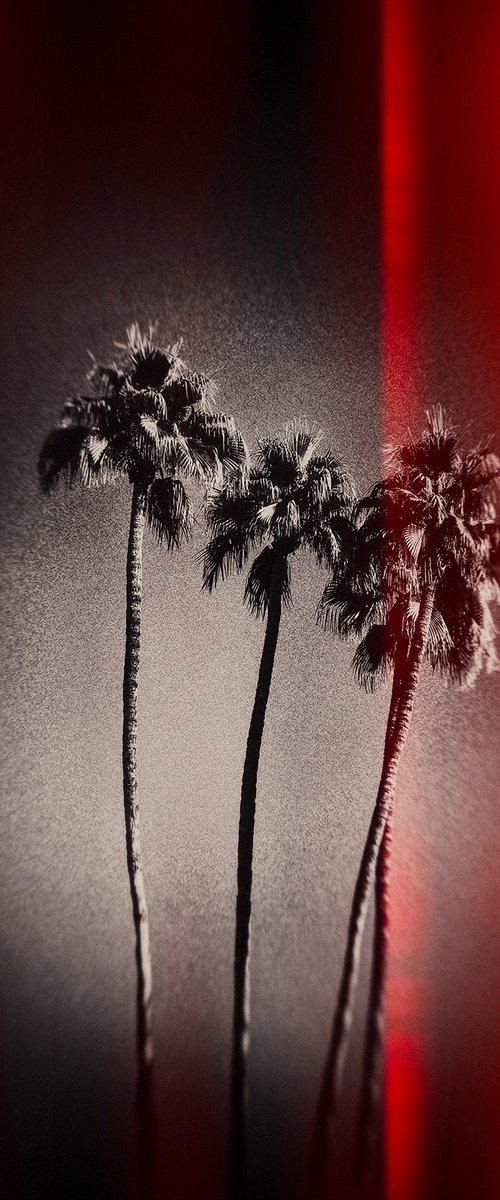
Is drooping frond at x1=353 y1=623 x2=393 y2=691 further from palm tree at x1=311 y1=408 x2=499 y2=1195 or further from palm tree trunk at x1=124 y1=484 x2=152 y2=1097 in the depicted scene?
palm tree trunk at x1=124 y1=484 x2=152 y2=1097

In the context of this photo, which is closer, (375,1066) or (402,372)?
(375,1066)

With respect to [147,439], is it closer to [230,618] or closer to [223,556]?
[223,556]

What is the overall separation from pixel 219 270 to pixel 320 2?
99 cm

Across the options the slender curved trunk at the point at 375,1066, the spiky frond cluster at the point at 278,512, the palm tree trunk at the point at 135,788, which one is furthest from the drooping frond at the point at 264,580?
the slender curved trunk at the point at 375,1066

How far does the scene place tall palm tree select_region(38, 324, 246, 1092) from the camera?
2.32m

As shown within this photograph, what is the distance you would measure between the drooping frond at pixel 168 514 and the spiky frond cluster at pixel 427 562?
1.74ft

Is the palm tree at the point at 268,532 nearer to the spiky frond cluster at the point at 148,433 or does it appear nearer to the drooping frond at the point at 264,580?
the drooping frond at the point at 264,580

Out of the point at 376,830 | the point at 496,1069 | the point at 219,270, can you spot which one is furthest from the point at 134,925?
the point at 219,270

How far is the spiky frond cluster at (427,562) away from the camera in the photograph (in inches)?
90.7

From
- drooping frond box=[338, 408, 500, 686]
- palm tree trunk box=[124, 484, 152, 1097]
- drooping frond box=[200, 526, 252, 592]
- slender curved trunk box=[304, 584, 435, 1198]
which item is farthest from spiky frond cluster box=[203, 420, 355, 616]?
slender curved trunk box=[304, 584, 435, 1198]

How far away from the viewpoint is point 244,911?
2.26 metres

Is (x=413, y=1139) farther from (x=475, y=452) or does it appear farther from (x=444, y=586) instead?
(x=475, y=452)

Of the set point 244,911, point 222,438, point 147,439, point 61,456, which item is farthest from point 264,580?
point 244,911

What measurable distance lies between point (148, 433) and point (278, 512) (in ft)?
1.70
